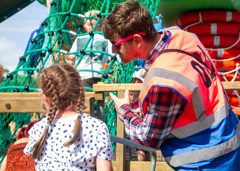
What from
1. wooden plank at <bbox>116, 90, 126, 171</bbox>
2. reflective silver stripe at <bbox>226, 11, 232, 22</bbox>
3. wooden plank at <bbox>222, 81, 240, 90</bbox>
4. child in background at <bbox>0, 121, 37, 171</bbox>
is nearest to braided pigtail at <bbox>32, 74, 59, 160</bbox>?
child in background at <bbox>0, 121, 37, 171</bbox>

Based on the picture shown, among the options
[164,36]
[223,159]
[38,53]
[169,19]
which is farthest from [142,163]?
[169,19]

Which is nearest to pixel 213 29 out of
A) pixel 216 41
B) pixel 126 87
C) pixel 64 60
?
pixel 216 41

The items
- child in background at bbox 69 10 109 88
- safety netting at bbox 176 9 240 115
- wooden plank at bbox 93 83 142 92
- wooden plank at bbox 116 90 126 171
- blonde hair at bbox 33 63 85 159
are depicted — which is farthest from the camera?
safety netting at bbox 176 9 240 115

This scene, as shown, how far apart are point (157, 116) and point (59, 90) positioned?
541mm

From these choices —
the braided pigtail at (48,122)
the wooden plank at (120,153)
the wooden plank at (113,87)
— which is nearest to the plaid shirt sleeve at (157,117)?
the braided pigtail at (48,122)

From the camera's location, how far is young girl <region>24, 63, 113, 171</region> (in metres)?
1.38

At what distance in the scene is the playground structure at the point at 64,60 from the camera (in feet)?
6.72

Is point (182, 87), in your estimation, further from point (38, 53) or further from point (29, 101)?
point (38, 53)

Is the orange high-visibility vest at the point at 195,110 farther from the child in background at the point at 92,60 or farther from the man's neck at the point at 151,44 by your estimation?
the child in background at the point at 92,60

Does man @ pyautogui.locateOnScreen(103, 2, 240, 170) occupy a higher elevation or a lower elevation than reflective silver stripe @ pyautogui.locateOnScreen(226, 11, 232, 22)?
lower

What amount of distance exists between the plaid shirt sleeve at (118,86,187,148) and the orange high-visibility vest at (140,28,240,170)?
0.02 metres

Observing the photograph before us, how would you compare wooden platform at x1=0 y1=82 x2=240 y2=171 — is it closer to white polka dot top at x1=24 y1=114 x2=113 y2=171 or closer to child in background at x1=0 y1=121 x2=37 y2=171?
child in background at x1=0 y1=121 x2=37 y2=171

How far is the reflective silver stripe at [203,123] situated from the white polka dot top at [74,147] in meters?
0.40

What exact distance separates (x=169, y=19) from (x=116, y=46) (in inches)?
159
